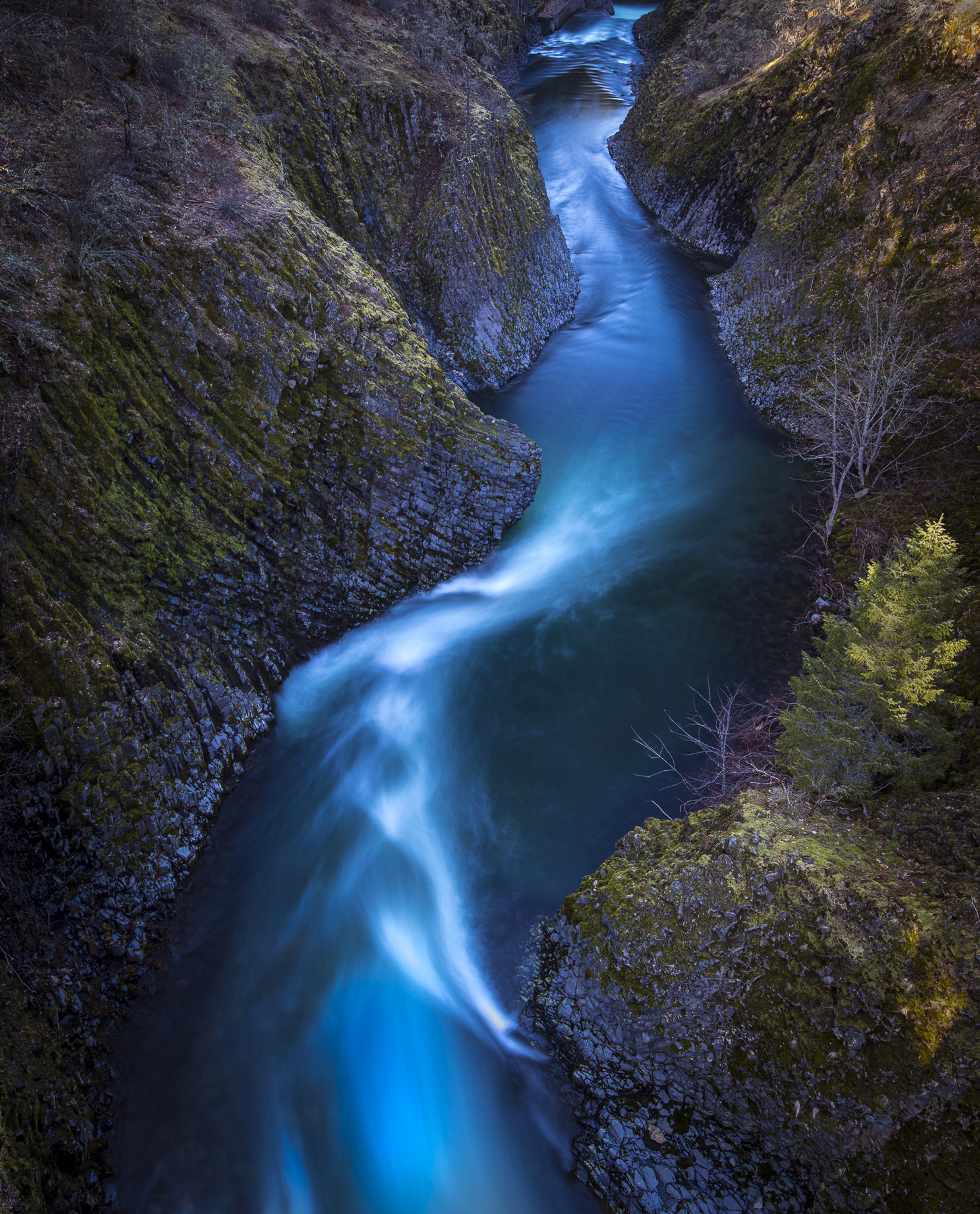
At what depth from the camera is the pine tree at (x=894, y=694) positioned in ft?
25.2

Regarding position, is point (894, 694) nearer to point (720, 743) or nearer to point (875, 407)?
point (720, 743)

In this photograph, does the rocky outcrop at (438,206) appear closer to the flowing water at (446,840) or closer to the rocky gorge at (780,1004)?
the flowing water at (446,840)

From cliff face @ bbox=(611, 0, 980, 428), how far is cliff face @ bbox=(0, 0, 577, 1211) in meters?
9.61

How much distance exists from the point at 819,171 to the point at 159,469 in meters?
20.5

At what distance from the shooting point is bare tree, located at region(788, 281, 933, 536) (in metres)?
13.3

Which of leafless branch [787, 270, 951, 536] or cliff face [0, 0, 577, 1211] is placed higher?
cliff face [0, 0, 577, 1211]

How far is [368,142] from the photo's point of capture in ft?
62.4

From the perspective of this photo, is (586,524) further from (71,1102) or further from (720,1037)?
(71,1102)

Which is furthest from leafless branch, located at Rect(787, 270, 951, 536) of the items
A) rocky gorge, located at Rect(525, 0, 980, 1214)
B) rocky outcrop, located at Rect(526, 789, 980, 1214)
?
rocky outcrop, located at Rect(526, 789, 980, 1214)

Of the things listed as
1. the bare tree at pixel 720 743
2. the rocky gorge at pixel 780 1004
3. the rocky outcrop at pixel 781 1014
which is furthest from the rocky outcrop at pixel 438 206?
the rocky outcrop at pixel 781 1014

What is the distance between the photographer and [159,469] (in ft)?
35.0

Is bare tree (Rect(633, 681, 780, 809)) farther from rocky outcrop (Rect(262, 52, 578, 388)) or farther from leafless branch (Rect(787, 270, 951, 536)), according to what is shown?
rocky outcrop (Rect(262, 52, 578, 388))

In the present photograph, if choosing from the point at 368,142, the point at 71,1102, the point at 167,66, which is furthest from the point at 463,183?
the point at 71,1102

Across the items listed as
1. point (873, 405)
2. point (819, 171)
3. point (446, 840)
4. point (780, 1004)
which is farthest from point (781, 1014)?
point (819, 171)
